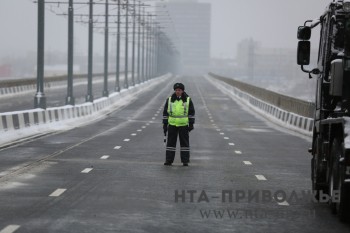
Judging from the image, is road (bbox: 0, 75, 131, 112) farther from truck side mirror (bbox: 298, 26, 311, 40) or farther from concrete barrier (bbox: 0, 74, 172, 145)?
truck side mirror (bbox: 298, 26, 311, 40)

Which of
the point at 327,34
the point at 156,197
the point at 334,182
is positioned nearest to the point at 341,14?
the point at 327,34

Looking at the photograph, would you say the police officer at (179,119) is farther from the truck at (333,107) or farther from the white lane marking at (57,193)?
the truck at (333,107)

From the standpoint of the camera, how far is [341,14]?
455 inches

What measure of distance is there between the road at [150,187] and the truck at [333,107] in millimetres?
432

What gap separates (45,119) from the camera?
116 ft

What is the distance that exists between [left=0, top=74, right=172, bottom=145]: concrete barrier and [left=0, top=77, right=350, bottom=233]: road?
1623 millimetres

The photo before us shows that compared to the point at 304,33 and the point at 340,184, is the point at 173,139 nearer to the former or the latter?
the point at 304,33

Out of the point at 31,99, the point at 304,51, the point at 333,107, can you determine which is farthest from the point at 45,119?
the point at 31,99

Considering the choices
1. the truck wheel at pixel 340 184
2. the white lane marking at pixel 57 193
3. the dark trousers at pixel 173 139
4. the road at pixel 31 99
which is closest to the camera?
the truck wheel at pixel 340 184

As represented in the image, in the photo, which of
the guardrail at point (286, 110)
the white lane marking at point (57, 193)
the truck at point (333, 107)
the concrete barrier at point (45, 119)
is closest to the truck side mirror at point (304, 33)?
the truck at point (333, 107)

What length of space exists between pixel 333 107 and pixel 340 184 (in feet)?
5.95

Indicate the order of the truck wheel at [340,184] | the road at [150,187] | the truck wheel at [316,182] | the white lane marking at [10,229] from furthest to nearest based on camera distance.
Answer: the truck wheel at [316,182]
the road at [150,187]
the truck wheel at [340,184]
the white lane marking at [10,229]

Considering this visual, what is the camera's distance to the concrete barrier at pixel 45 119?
28.3 metres

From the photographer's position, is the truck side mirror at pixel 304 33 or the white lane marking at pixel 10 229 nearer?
the white lane marking at pixel 10 229
